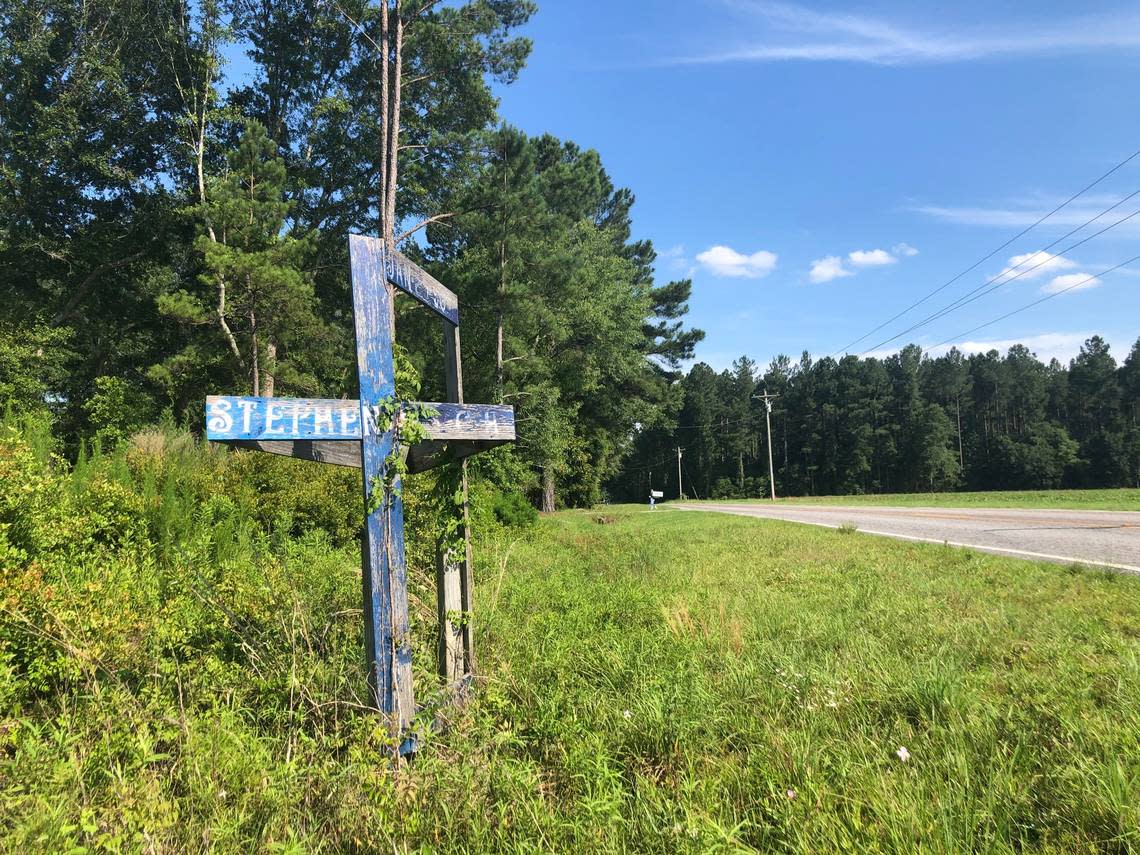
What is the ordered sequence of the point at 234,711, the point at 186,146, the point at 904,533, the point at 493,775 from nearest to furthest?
the point at 493,775
the point at 234,711
the point at 904,533
the point at 186,146

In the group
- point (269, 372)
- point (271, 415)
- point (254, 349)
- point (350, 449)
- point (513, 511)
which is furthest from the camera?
point (269, 372)

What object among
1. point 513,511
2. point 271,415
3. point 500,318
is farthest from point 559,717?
point 500,318

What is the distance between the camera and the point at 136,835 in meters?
1.95

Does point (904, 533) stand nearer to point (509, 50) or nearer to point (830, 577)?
point (830, 577)

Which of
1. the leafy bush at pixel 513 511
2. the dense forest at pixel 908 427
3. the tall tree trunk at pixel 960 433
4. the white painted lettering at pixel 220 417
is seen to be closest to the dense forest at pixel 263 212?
the leafy bush at pixel 513 511

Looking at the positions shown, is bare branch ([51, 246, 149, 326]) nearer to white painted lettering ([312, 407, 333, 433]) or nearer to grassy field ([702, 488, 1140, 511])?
white painted lettering ([312, 407, 333, 433])

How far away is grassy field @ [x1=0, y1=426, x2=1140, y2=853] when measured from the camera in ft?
6.88

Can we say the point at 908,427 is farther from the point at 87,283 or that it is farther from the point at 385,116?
the point at 87,283

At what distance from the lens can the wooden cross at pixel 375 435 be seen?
2504mm

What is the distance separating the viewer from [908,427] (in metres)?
65.8

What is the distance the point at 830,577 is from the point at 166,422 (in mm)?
10753

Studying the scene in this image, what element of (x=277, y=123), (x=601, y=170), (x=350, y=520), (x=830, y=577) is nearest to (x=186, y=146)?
(x=277, y=123)

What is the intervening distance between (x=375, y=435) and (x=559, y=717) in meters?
1.80

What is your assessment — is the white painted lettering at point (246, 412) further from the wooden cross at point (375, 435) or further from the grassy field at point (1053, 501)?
the grassy field at point (1053, 501)
